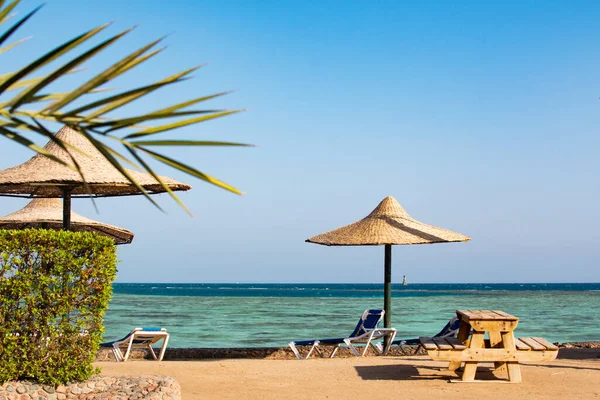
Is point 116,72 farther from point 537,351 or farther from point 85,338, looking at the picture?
point 537,351

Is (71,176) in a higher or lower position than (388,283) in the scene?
higher

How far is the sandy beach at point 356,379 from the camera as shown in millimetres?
6352

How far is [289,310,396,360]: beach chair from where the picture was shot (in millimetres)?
9195

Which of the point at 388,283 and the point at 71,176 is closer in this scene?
the point at 71,176

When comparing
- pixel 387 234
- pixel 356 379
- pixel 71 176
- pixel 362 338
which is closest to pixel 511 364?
pixel 356 379

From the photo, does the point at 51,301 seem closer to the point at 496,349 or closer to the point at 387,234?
the point at 496,349

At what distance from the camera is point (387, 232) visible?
985 cm

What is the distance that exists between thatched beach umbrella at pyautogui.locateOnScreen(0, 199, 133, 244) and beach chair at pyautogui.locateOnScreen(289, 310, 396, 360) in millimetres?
3124

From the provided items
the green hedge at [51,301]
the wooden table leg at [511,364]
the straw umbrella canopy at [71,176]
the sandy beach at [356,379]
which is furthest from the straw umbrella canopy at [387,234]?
the green hedge at [51,301]

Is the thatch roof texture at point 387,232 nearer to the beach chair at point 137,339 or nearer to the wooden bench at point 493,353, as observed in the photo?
the beach chair at point 137,339

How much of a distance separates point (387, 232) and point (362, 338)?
1.47 meters

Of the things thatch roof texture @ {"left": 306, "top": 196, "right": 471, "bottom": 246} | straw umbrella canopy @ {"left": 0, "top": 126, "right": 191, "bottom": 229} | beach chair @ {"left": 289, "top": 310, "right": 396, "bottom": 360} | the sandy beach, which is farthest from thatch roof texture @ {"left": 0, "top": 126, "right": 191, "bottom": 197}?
thatch roof texture @ {"left": 306, "top": 196, "right": 471, "bottom": 246}

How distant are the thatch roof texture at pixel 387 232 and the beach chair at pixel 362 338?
3.21 feet

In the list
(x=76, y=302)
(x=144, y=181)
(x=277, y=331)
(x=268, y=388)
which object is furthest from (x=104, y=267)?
(x=277, y=331)
